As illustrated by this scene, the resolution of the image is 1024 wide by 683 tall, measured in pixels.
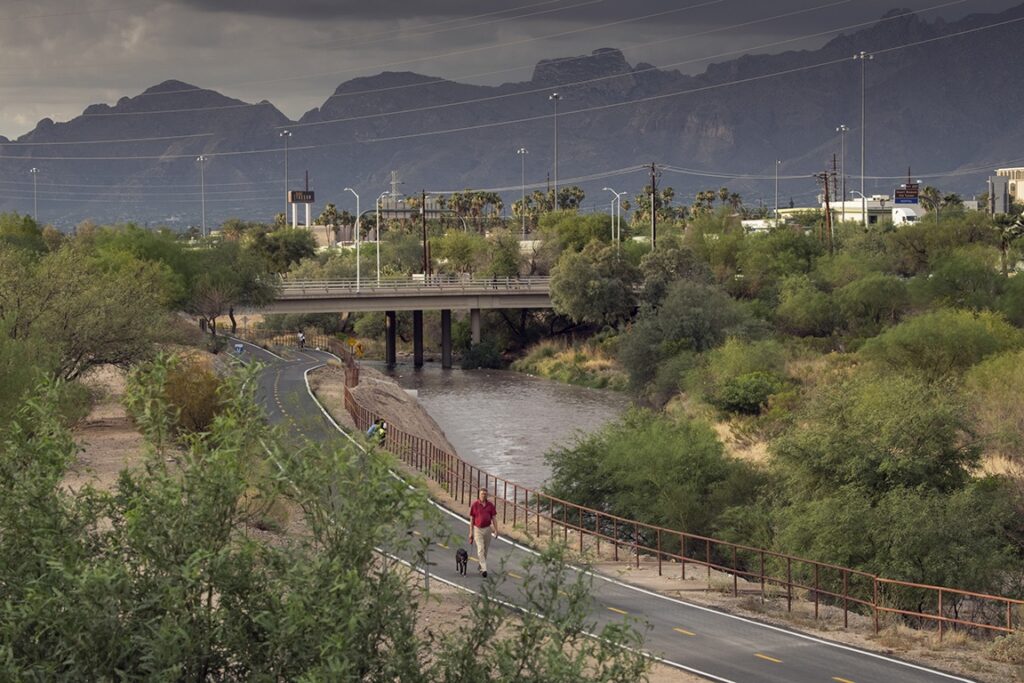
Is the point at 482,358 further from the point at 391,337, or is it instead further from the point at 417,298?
the point at 417,298

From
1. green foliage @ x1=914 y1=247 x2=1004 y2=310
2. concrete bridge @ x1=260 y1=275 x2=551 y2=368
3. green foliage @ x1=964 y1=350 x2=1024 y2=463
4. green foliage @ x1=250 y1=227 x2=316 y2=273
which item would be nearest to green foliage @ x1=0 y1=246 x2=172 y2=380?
green foliage @ x1=964 y1=350 x2=1024 y2=463

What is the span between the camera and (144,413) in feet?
48.2

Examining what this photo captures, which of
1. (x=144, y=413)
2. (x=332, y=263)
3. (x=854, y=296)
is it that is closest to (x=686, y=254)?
(x=854, y=296)

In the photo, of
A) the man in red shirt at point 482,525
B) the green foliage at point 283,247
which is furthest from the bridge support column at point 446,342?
the man in red shirt at point 482,525

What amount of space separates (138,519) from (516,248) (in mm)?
105125

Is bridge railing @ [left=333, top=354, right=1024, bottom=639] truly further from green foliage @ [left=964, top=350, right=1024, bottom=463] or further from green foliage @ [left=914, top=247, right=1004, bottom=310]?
green foliage @ [left=914, top=247, right=1004, bottom=310]

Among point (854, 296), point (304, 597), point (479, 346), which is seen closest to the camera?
point (304, 597)

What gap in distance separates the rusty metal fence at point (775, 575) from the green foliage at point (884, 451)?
9.07 ft

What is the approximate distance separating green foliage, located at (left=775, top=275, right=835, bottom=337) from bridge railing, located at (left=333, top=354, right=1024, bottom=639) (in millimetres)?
46447

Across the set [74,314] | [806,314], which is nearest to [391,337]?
[806,314]

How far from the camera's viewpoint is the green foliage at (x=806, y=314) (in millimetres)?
84438

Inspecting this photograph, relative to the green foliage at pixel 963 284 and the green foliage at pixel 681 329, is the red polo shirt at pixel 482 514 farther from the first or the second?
the green foliage at pixel 963 284

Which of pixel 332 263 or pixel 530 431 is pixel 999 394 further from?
pixel 332 263

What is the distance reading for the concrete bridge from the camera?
94062 mm
